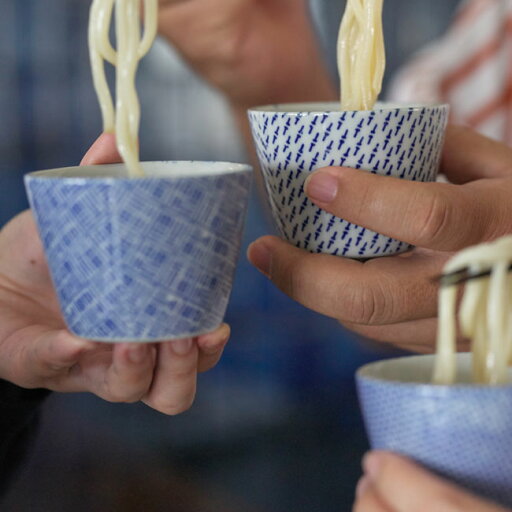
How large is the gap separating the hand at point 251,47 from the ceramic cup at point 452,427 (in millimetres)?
819

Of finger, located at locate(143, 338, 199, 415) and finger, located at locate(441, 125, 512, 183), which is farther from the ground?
finger, located at locate(441, 125, 512, 183)

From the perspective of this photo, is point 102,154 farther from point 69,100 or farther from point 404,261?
point 69,100

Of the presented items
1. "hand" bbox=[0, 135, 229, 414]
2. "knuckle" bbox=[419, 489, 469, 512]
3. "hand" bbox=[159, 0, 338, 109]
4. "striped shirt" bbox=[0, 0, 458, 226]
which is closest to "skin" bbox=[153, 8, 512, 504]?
"knuckle" bbox=[419, 489, 469, 512]

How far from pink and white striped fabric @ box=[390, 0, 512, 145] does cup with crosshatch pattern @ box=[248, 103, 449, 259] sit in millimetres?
839

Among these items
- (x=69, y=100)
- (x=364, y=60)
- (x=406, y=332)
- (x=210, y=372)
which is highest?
(x=364, y=60)

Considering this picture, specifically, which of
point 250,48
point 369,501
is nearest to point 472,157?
point 369,501

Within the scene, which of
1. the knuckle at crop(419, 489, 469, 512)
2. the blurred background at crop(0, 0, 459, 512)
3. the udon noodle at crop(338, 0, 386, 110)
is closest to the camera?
the knuckle at crop(419, 489, 469, 512)

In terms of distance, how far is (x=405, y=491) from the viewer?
0.39 meters

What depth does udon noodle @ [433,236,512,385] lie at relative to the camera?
42cm

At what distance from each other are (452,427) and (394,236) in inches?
8.4

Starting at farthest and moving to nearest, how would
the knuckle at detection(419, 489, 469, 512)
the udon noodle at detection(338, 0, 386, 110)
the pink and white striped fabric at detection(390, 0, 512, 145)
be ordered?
1. the pink and white striped fabric at detection(390, 0, 512, 145)
2. the udon noodle at detection(338, 0, 386, 110)
3. the knuckle at detection(419, 489, 469, 512)

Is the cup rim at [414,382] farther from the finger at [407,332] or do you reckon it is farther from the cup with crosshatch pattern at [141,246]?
the finger at [407,332]

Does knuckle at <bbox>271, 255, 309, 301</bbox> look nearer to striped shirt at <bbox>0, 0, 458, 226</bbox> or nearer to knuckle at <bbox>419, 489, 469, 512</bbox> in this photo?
knuckle at <bbox>419, 489, 469, 512</bbox>

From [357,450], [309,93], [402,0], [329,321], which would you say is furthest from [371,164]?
[402,0]
